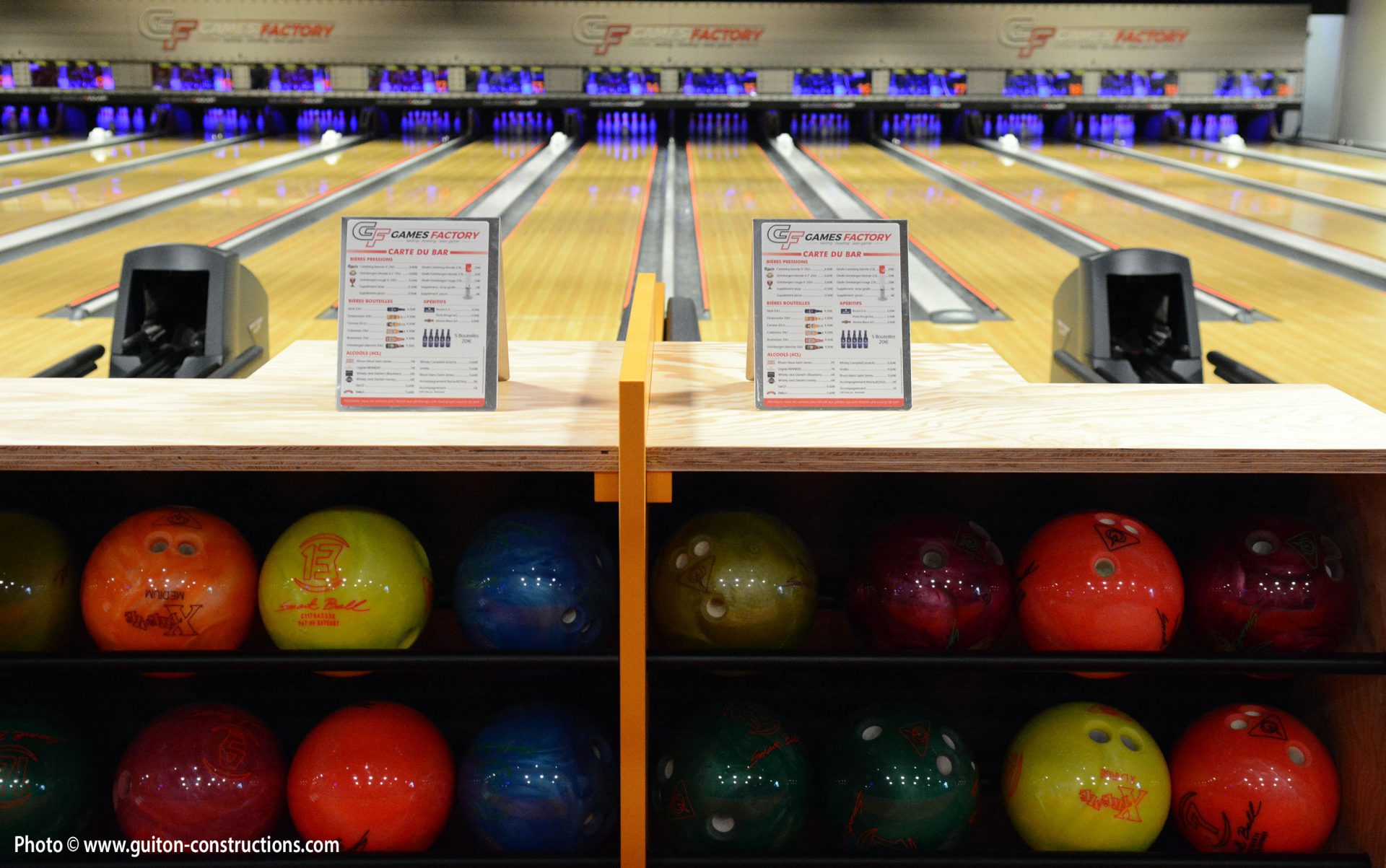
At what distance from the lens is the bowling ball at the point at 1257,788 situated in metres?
1.39

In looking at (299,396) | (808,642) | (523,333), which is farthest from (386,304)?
(523,333)

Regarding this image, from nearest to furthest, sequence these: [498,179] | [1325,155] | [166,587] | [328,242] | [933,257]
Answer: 1. [166,587]
2. [933,257]
3. [328,242]
4. [498,179]
5. [1325,155]

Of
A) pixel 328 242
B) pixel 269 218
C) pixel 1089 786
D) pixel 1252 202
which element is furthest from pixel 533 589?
pixel 1252 202

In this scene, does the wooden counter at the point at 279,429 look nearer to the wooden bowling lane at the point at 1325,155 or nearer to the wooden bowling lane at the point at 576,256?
the wooden bowling lane at the point at 576,256

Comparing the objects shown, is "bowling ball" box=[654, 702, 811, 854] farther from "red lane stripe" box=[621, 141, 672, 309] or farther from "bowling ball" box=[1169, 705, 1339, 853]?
"red lane stripe" box=[621, 141, 672, 309]

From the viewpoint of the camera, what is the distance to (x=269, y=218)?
19.6 feet

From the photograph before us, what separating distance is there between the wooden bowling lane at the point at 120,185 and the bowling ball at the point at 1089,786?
5.59 m

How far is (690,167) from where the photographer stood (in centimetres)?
844

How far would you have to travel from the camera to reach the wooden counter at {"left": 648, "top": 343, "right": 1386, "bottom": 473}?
123 centimetres

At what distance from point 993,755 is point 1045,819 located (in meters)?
0.29

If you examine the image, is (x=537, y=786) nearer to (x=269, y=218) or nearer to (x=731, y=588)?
(x=731, y=588)

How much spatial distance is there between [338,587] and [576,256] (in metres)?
4.03

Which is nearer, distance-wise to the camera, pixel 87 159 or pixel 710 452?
pixel 710 452

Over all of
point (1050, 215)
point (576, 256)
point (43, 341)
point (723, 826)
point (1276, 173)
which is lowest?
point (723, 826)
